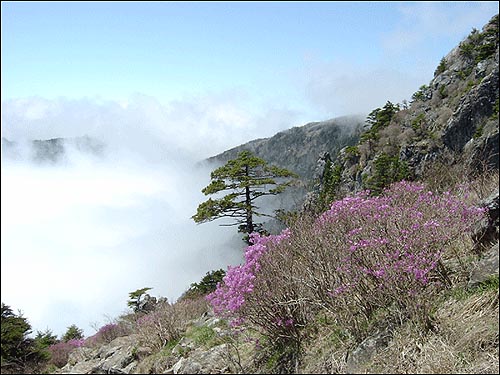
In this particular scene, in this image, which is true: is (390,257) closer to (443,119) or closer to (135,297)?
(135,297)

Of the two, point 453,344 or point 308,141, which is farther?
point 308,141

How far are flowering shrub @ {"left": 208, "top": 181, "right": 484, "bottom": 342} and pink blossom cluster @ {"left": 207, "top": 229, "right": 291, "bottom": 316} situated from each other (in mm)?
13

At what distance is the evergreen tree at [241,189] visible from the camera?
631 inches

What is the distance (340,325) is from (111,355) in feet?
21.9

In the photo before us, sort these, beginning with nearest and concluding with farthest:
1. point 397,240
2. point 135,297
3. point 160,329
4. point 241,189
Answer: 1. point 397,240
2. point 160,329
3. point 241,189
4. point 135,297

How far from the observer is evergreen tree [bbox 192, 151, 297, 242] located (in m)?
16.0

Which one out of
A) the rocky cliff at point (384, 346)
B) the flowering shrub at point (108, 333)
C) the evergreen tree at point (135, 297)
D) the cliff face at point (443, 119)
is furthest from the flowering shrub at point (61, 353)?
the cliff face at point (443, 119)

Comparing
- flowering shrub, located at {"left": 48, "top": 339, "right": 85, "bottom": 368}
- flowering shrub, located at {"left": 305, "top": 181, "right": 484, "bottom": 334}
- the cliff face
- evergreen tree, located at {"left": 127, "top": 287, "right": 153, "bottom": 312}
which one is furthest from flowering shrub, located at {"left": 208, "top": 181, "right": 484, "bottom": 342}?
the cliff face

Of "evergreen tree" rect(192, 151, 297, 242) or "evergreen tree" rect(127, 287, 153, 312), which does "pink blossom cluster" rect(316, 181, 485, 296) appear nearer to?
"evergreen tree" rect(192, 151, 297, 242)

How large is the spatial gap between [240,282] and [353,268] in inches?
53.9

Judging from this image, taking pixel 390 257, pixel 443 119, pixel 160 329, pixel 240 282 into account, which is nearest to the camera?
pixel 390 257

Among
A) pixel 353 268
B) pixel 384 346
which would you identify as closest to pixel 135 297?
pixel 353 268

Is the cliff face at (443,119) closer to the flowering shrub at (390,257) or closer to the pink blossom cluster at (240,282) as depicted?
the flowering shrub at (390,257)

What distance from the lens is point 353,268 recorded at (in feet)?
14.9
